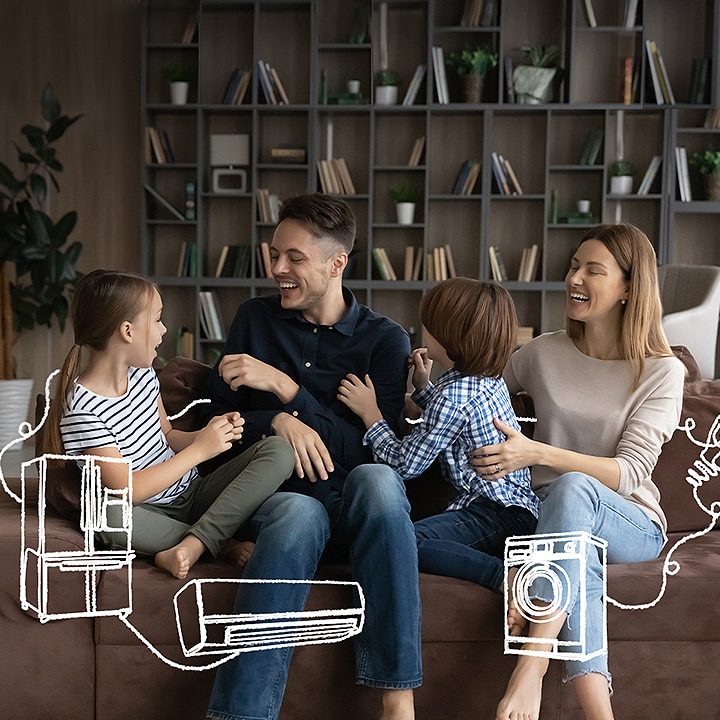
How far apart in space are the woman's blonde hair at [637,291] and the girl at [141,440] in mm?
841

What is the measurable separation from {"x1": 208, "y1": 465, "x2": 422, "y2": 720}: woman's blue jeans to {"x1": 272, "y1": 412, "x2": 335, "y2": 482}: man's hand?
6.6 inches

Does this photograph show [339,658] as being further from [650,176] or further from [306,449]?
[650,176]

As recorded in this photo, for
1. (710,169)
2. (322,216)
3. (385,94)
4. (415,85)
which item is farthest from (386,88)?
Answer: (322,216)

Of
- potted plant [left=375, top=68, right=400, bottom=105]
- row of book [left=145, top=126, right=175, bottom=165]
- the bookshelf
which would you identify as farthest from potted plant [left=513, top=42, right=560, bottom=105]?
row of book [left=145, top=126, right=175, bottom=165]

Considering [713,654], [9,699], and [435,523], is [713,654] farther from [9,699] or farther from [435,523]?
[9,699]

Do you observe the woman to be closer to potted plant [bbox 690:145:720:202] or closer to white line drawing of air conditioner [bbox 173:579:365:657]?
white line drawing of air conditioner [bbox 173:579:365:657]

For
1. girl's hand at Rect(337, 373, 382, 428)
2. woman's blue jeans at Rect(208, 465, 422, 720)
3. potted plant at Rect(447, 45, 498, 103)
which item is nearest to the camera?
woman's blue jeans at Rect(208, 465, 422, 720)

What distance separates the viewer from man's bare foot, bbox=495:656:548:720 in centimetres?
188

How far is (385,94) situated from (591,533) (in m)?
4.41

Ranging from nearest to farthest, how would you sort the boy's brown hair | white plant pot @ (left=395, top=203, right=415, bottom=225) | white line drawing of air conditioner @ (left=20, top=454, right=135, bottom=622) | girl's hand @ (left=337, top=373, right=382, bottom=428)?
white line drawing of air conditioner @ (left=20, top=454, right=135, bottom=622)
the boy's brown hair
girl's hand @ (left=337, top=373, right=382, bottom=428)
white plant pot @ (left=395, top=203, right=415, bottom=225)

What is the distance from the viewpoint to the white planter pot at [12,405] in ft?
18.4

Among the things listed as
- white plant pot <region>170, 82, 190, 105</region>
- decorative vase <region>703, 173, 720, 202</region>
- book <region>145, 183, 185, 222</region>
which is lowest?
book <region>145, 183, 185, 222</region>

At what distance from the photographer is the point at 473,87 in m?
5.92

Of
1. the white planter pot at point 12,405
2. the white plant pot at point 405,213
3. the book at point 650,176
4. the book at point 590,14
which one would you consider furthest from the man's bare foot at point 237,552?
the book at point 590,14
